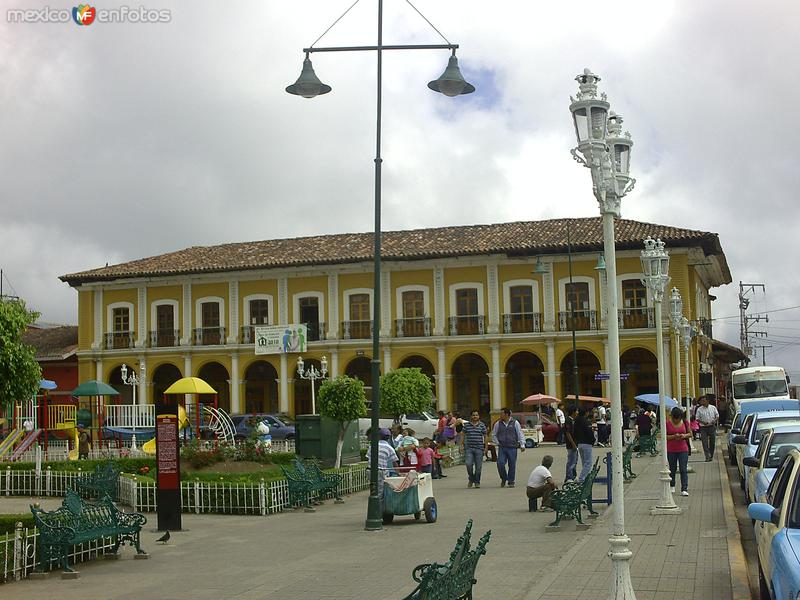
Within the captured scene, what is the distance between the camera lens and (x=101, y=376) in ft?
155

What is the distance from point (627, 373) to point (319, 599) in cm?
A: 3464

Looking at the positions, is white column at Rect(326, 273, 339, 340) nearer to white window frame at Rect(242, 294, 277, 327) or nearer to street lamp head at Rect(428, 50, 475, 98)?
white window frame at Rect(242, 294, 277, 327)

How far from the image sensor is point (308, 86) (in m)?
14.1

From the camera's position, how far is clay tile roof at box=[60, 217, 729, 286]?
41.0m

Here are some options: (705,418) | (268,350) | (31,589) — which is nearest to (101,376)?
(268,350)

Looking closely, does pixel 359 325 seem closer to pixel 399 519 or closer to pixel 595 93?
pixel 399 519

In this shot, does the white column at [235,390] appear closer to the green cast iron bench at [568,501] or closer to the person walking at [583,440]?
the person walking at [583,440]

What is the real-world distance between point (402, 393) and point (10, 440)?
11.2m

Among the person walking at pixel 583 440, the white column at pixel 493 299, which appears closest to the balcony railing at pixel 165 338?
the white column at pixel 493 299

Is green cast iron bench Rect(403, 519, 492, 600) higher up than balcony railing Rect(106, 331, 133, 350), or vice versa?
balcony railing Rect(106, 331, 133, 350)

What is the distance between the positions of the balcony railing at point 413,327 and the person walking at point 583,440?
85.7 feet

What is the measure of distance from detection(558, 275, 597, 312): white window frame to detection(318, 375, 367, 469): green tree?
71.5 feet

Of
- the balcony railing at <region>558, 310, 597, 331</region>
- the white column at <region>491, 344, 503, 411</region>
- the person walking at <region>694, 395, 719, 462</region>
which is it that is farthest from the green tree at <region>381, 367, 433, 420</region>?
the balcony railing at <region>558, 310, 597, 331</region>

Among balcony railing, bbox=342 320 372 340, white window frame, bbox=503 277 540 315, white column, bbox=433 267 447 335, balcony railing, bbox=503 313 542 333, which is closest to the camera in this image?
balcony railing, bbox=503 313 542 333
